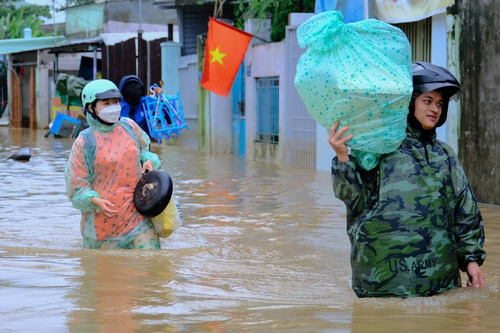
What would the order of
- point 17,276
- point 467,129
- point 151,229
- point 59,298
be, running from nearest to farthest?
point 59,298, point 17,276, point 151,229, point 467,129

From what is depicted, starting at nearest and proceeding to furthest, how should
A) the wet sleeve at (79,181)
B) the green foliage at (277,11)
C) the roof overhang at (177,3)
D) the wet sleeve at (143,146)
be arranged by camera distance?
the wet sleeve at (79,181)
the wet sleeve at (143,146)
the green foliage at (277,11)
the roof overhang at (177,3)

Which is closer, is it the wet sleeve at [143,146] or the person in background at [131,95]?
the wet sleeve at [143,146]

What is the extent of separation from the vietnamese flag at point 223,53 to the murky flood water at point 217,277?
6.36m

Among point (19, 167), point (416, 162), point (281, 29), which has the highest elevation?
point (281, 29)

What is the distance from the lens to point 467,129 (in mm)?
10789

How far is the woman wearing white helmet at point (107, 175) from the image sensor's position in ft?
21.7

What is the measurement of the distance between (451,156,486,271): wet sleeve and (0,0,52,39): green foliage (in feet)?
150

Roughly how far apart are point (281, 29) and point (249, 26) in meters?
0.73

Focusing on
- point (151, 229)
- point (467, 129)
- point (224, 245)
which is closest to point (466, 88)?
point (467, 129)

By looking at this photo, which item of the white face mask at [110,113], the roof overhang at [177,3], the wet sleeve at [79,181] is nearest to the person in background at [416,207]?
the wet sleeve at [79,181]

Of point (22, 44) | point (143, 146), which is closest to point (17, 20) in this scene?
point (22, 44)

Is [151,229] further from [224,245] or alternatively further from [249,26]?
[249,26]

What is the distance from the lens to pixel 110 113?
6711 millimetres

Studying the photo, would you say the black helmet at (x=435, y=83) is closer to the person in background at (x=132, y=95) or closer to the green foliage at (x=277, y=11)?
the person in background at (x=132, y=95)
